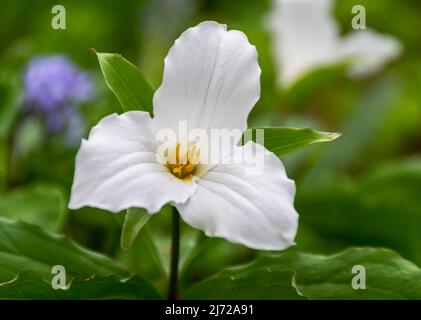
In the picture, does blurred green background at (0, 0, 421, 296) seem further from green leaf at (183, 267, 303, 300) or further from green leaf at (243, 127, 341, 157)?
green leaf at (243, 127, 341, 157)

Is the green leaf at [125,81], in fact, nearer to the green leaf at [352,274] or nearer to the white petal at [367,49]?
the green leaf at [352,274]

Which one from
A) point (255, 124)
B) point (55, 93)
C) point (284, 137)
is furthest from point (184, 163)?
point (255, 124)

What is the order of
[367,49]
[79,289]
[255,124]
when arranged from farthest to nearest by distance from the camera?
[255,124] → [367,49] → [79,289]

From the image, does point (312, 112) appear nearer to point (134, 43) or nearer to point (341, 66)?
point (134, 43)

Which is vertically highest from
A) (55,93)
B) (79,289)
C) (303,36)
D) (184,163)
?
(303,36)

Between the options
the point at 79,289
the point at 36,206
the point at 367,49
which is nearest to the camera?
the point at 79,289

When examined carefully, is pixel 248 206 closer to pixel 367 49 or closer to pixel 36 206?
pixel 36 206

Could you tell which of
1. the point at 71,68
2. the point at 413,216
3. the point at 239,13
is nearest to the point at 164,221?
the point at 71,68
